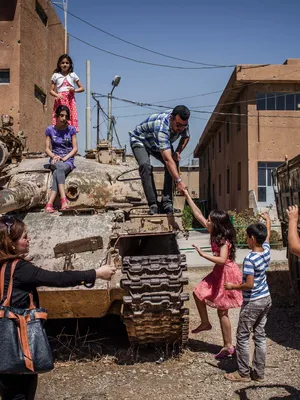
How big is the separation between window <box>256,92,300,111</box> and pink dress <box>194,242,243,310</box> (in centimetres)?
1483

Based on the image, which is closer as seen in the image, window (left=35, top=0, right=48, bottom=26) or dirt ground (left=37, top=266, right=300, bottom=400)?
dirt ground (left=37, top=266, right=300, bottom=400)

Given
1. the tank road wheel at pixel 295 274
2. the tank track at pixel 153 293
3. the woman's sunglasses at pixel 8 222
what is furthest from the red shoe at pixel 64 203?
the tank road wheel at pixel 295 274

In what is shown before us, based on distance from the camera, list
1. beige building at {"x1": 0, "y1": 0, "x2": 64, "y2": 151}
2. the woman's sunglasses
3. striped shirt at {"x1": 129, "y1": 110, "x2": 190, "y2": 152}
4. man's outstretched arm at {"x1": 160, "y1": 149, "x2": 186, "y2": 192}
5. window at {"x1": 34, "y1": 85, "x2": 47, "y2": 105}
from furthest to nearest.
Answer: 1. window at {"x1": 34, "y1": 85, "x2": 47, "y2": 105}
2. beige building at {"x1": 0, "y1": 0, "x2": 64, "y2": 151}
3. striped shirt at {"x1": 129, "y1": 110, "x2": 190, "y2": 152}
4. man's outstretched arm at {"x1": 160, "y1": 149, "x2": 186, "y2": 192}
5. the woman's sunglasses

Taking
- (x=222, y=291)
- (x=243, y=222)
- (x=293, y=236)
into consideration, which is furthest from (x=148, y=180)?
(x=243, y=222)

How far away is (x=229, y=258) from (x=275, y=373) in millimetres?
1223

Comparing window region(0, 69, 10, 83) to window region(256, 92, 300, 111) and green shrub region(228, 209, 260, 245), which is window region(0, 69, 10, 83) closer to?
window region(256, 92, 300, 111)

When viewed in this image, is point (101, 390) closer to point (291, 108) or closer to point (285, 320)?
point (285, 320)

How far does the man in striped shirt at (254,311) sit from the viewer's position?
4625 millimetres

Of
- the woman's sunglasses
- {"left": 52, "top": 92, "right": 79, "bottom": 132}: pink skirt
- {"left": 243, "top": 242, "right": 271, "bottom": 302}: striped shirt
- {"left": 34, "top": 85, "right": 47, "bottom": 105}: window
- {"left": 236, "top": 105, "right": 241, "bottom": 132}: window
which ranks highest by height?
{"left": 34, "top": 85, "right": 47, "bottom": 105}: window

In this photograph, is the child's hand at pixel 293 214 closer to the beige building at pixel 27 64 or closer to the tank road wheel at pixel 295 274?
the tank road wheel at pixel 295 274

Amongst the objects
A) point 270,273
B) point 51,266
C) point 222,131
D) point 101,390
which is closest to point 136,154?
point 51,266

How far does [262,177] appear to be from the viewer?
1900 centimetres

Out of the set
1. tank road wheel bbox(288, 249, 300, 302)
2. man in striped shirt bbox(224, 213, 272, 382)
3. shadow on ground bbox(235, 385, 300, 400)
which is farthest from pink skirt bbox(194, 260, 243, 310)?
tank road wheel bbox(288, 249, 300, 302)

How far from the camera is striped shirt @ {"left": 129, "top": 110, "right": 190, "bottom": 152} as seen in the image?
5836 mm
